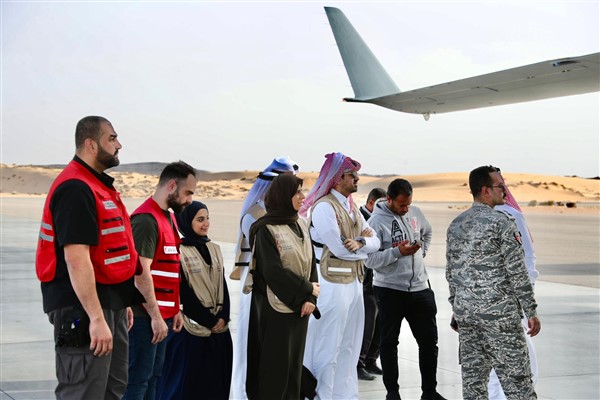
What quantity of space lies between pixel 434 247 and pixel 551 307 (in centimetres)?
1163

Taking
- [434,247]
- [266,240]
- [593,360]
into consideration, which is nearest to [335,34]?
[434,247]

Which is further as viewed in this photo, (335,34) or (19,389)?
(335,34)

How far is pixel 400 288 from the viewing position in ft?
21.7

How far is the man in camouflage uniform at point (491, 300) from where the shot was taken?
4941mm

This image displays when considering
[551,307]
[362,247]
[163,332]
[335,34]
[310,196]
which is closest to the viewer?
[163,332]

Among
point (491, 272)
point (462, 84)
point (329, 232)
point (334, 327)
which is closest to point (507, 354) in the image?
point (491, 272)

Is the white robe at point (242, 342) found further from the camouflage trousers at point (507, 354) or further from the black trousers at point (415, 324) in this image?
the camouflage trousers at point (507, 354)

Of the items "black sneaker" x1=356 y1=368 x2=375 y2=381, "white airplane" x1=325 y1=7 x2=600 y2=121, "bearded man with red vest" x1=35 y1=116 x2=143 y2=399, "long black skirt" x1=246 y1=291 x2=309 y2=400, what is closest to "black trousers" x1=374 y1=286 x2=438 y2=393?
"black sneaker" x1=356 y1=368 x2=375 y2=381

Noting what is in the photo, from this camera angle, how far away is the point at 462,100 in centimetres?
2172

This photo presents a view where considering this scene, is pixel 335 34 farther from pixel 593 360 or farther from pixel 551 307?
pixel 593 360

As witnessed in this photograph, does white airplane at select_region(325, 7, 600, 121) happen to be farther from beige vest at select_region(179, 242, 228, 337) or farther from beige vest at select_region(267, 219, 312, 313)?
beige vest at select_region(179, 242, 228, 337)

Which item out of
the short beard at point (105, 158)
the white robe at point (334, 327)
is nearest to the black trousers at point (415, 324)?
the white robe at point (334, 327)

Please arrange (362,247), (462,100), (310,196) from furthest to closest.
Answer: (462,100), (310,196), (362,247)

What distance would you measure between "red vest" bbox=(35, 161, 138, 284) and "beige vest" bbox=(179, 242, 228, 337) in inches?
43.6
